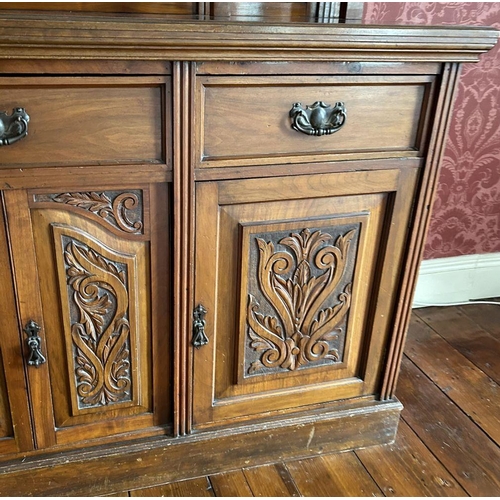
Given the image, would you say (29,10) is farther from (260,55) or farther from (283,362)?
(283,362)

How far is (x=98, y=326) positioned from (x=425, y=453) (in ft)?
2.61

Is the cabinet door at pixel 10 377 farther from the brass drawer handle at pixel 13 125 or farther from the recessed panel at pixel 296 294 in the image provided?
the recessed panel at pixel 296 294

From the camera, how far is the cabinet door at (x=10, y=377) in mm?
945

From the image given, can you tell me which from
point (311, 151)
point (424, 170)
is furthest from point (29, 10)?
point (424, 170)

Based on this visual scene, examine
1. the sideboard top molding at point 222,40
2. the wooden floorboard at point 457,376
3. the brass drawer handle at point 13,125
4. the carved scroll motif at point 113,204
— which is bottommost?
the wooden floorboard at point 457,376

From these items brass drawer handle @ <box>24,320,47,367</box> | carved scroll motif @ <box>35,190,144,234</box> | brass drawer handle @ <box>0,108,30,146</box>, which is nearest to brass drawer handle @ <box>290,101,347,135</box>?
carved scroll motif @ <box>35,190,144,234</box>

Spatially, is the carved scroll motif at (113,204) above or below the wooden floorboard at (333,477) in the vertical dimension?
above

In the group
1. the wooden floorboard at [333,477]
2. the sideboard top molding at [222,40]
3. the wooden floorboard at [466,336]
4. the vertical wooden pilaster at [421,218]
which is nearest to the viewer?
the sideboard top molding at [222,40]

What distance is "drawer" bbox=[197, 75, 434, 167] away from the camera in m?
0.94

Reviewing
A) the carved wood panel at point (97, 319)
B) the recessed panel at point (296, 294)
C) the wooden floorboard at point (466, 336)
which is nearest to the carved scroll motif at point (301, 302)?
the recessed panel at point (296, 294)

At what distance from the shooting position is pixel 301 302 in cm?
114

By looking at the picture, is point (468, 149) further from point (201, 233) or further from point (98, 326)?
point (98, 326)

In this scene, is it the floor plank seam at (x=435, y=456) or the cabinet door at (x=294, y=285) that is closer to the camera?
the cabinet door at (x=294, y=285)

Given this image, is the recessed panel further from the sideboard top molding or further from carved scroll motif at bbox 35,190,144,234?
the sideboard top molding
